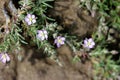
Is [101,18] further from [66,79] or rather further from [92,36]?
[66,79]

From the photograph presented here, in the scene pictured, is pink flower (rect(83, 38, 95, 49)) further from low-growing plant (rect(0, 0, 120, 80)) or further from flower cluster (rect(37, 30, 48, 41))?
flower cluster (rect(37, 30, 48, 41))

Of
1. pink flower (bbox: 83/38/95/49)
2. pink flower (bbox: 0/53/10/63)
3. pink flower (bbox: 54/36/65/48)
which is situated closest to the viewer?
pink flower (bbox: 0/53/10/63)

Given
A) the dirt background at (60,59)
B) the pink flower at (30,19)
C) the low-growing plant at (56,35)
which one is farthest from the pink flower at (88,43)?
the pink flower at (30,19)

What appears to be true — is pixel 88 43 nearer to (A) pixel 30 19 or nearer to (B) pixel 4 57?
(A) pixel 30 19

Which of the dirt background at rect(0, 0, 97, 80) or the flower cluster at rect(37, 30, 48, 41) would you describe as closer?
the flower cluster at rect(37, 30, 48, 41)

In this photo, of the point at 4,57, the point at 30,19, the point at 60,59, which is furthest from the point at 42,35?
the point at 60,59

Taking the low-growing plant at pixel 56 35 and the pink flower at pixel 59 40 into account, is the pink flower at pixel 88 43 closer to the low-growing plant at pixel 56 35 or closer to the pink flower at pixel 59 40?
the low-growing plant at pixel 56 35

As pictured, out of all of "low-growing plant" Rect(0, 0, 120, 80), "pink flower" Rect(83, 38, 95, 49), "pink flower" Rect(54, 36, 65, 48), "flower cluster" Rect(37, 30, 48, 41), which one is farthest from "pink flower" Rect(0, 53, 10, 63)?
"pink flower" Rect(83, 38, 95, 49)

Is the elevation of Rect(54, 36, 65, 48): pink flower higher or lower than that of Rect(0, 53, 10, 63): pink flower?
lower

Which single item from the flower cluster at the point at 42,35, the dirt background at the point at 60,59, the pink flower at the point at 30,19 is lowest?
the dirt background at the point at 60,59
